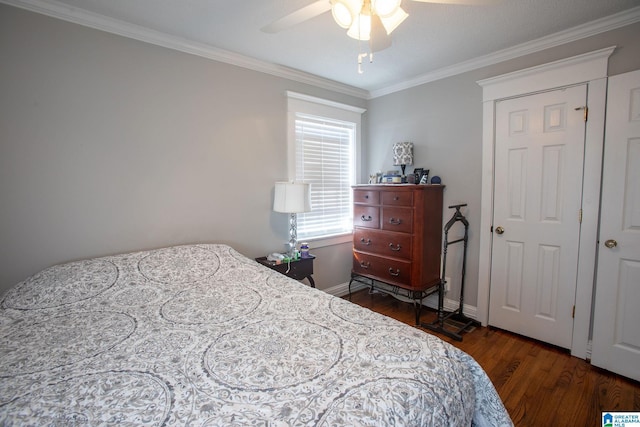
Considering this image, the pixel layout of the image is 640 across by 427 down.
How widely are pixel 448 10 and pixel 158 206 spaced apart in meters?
2.43

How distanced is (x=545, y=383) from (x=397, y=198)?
172cm

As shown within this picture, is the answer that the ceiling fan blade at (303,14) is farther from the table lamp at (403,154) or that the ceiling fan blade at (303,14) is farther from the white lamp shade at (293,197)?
the table lamp at (403,154)

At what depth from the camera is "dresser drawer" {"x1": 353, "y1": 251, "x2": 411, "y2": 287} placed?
110 inches

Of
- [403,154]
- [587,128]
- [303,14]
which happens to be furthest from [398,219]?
[303,14]

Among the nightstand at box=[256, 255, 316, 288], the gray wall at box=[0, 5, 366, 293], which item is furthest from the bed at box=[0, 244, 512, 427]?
the nightstand at box=[256, 255, 316, 288]

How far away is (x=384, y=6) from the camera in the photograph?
1.25m

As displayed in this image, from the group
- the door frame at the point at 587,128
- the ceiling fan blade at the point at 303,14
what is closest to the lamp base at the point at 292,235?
the ceiling fan blade at the point at 303,14

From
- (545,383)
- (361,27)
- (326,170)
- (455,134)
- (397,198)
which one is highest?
(361,27)

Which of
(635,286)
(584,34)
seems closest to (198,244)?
(635,286)

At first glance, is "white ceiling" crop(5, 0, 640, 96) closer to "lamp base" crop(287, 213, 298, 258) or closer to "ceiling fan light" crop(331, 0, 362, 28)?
"ceiling fan light" crop(331, 0, 362, 28)

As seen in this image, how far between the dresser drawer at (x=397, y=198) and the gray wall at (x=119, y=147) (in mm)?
1173

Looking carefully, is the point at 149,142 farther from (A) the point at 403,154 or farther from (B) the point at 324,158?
(A) the point at 403,154

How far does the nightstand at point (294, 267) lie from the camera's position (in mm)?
2613

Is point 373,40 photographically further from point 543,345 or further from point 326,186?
point 543,345
